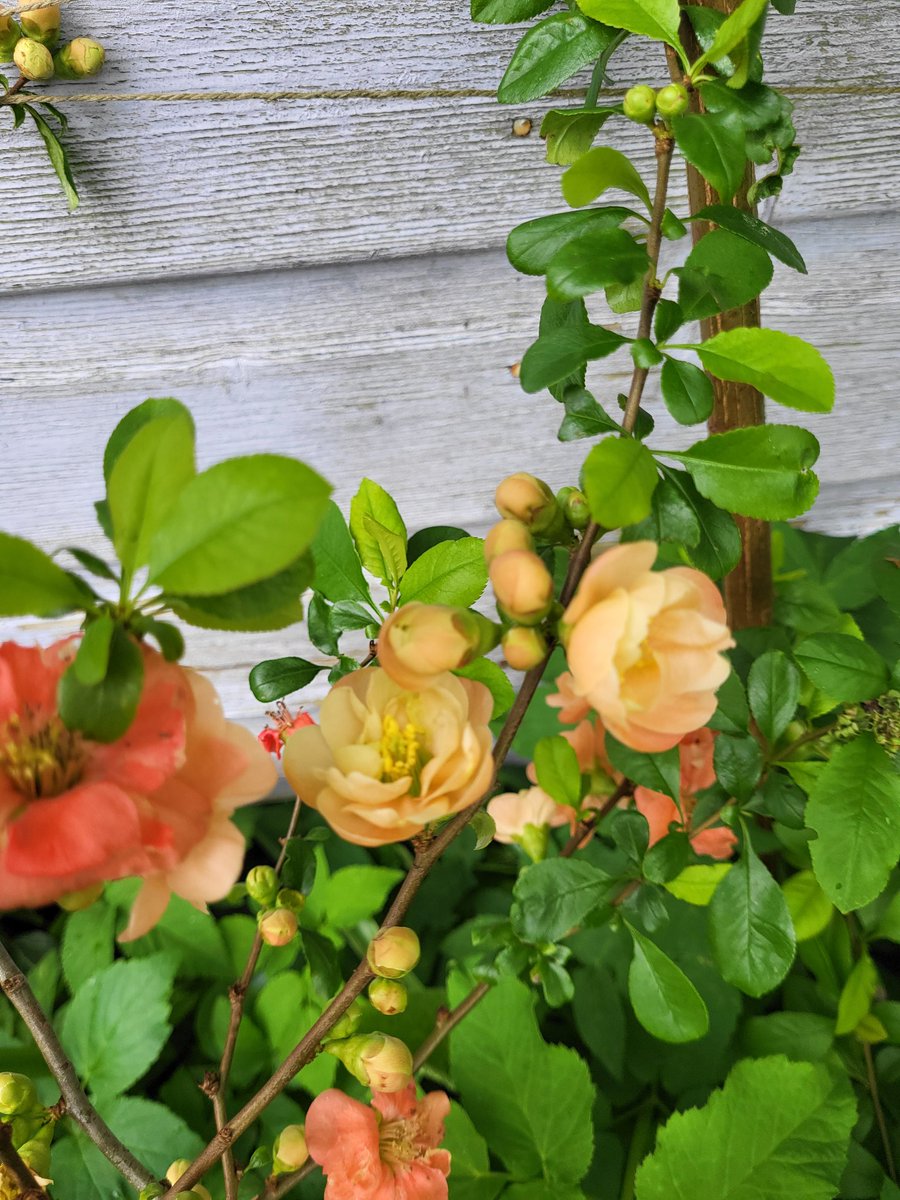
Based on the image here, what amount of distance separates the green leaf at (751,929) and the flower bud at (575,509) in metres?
0.23

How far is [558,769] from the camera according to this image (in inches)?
23.3

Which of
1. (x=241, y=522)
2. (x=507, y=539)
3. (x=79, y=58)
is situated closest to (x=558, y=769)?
(x=507, y=539)

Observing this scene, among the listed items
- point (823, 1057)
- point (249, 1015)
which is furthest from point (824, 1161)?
point (249, 1015)

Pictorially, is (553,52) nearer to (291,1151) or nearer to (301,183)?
(301,183)

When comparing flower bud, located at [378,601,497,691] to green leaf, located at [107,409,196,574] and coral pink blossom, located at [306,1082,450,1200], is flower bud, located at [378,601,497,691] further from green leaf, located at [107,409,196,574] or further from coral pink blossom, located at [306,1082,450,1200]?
coral pink blossom, located at [306,1082,450,1200]

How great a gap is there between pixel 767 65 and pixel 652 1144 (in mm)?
869

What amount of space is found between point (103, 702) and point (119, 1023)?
0.62m

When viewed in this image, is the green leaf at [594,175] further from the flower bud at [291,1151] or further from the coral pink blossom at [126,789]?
the flower bud at [291,1151]

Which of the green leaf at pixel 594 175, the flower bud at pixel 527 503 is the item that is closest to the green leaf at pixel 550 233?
the green leaf at pixel 594 175

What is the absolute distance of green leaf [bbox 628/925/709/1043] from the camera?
1.57ft

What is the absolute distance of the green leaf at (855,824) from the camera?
46 centimetres

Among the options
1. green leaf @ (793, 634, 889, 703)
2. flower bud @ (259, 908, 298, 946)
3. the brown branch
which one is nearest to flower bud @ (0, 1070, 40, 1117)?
the brown branch

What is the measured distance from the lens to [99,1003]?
75 cm

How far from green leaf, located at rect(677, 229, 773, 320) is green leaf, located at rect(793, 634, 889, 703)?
201 millimetres
